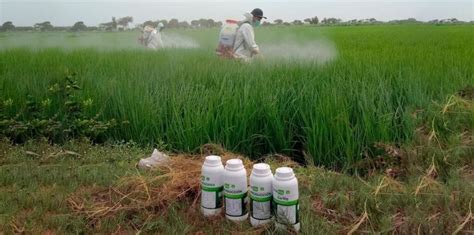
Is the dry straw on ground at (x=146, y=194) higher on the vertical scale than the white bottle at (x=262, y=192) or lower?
lower

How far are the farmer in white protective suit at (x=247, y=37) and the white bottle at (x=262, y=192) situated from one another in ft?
14.8

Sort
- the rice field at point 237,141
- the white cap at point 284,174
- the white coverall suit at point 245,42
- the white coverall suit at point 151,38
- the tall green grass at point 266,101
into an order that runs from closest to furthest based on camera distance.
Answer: the white cap at point 284,174 → the rice field at point 237,141 → the tall green grass at point 266,101 → the white coverall suit at point 245,42 → the white coverall suit at point 151,38

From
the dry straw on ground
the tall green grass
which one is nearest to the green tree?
the tall green grass

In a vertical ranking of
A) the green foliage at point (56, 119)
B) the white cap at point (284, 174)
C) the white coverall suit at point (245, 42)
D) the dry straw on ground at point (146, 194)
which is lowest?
the dry straw on ground at point (146, 194)

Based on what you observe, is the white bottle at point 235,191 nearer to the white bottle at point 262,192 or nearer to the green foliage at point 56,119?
the white bottle at point 262,192

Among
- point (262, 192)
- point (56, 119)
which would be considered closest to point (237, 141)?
point (262, 192)

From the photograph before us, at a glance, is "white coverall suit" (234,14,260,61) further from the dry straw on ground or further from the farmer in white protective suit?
the dry straw on ground

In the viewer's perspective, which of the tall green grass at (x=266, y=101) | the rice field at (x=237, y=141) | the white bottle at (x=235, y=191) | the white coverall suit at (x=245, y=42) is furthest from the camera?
the white coverall suit at (x=245, y=42)

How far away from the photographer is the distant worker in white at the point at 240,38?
21.2 feet

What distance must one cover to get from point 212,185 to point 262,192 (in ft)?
0.81

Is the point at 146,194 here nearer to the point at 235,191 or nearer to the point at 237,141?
the point at 235,191

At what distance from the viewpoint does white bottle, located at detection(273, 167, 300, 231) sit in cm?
186

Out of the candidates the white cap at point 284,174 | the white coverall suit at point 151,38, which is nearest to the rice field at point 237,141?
the white cap at point 284,174

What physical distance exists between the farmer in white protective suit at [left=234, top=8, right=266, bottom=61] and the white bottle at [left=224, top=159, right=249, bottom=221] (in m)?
4.46
